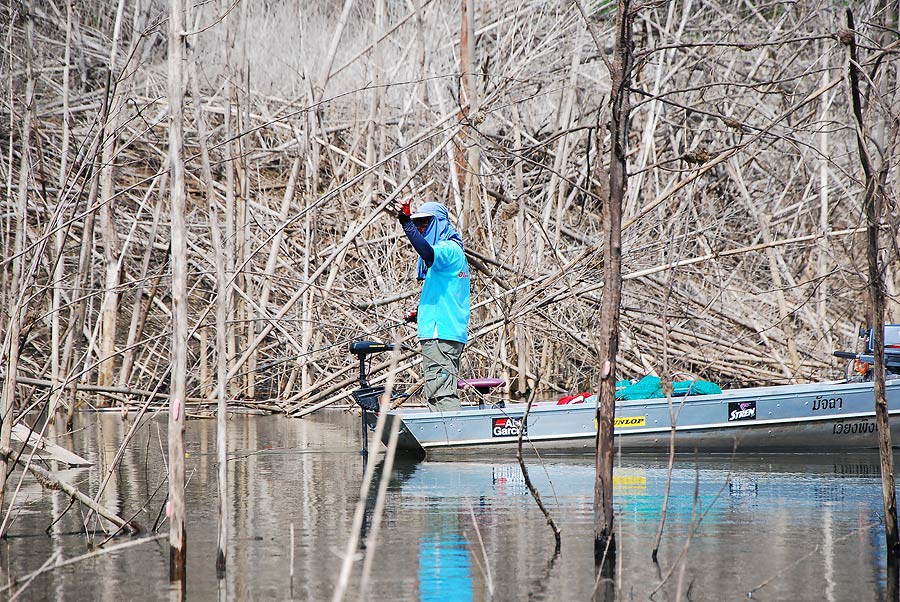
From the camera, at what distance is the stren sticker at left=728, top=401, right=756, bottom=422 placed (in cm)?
1107

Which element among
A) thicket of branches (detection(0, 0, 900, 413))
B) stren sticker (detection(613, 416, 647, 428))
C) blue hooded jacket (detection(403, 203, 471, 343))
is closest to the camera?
blue hooded jacket (detection(403, 203, 471, 343))

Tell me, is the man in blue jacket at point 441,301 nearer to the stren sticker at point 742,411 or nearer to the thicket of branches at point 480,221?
the thicket of branches at point 480,221

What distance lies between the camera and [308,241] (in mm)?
15016

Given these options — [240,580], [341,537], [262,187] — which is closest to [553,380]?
[262,187]

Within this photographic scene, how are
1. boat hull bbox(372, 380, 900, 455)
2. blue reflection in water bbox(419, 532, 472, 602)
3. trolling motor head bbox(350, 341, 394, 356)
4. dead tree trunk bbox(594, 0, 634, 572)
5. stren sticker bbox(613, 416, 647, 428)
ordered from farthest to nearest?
stren sticker bbox(613, 416, 647, 428) < boat hull bbox(372, 380, 900, 455) < trolling motor head bbox(350, 341, 394, 356) < dead tree trunk bbox(594, 0, 634, 572) < blue reflection in water bbox(419, 532, 472, 602)

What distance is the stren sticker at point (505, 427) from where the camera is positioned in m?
10.9

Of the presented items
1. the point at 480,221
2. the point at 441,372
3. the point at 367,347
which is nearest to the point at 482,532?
the point at 367,347

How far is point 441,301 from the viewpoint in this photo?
10734 mm

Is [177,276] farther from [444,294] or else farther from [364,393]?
[444,294]

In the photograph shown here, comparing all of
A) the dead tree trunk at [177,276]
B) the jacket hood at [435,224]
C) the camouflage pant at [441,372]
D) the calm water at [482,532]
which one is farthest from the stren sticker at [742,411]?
the dead tree trunk at [177,276]

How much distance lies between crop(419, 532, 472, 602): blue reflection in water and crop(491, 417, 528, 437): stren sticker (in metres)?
3.74

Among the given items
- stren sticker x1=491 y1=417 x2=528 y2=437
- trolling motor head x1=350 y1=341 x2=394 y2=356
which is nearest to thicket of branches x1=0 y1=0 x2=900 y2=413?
trolling motor head x1=350 y1=341 x2=394 y2=356

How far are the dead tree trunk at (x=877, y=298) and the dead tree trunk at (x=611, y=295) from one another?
1.14 m

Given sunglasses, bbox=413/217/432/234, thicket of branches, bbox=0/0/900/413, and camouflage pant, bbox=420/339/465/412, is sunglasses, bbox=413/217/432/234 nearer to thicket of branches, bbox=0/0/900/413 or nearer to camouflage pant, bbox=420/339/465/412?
camouflage pant, bbox=420/339/465/412
